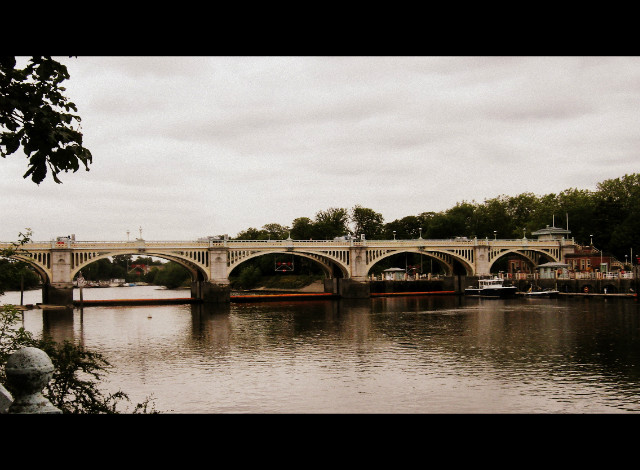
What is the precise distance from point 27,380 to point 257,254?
6995cm

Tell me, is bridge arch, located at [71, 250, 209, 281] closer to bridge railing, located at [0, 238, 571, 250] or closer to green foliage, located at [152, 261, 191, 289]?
bridge railing, located at [0, 238, 571, 250]

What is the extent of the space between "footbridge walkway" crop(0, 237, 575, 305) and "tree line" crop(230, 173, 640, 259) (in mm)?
6546

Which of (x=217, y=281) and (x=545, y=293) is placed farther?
(x=545, y=293)

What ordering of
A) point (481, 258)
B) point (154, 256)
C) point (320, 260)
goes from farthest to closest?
point (481, 258)
point (320, 260)
point (154, 256)

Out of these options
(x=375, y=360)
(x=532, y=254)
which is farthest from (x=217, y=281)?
(x=532, y=254)

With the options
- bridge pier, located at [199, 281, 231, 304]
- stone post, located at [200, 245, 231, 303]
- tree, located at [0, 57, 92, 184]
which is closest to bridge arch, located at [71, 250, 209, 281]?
stone post, located at [200, 245, 231, 303]

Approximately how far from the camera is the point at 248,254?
7462 centimetres

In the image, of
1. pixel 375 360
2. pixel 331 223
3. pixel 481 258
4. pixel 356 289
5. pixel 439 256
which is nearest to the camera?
pixel 375 360

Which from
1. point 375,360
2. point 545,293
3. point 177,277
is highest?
point 177,277

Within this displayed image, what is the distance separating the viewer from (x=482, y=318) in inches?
1834

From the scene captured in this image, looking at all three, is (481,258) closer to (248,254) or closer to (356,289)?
(356,289)

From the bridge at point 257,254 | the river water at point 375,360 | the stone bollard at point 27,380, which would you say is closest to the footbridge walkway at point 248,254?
the bridge at point 257,254
